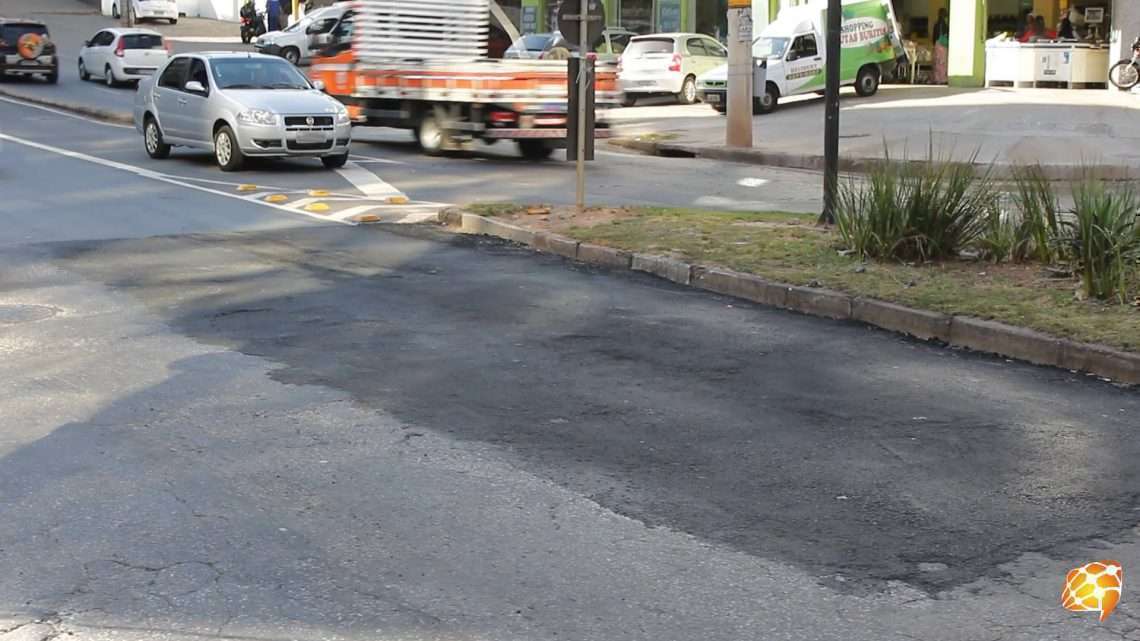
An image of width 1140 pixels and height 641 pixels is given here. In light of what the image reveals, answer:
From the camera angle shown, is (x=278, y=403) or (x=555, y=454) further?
(x=278, y=403)

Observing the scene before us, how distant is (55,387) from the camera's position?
836 cm

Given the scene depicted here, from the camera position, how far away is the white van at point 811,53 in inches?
1312

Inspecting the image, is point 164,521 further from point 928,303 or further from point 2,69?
point 2,69

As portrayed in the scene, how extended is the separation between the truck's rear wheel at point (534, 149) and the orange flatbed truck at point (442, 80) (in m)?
0.02

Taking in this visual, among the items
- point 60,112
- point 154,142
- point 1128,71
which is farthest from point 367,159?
point 1128,71

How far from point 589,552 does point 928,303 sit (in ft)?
17.4

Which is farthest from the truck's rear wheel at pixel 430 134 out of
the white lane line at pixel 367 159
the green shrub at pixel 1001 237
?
the green shrub at pixel 1001 237

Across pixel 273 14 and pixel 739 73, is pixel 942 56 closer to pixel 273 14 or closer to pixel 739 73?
pixel 739 73

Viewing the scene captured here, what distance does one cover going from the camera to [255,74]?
74.2 feet

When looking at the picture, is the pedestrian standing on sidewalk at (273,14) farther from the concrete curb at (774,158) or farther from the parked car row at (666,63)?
the concrete curb at (774,158)

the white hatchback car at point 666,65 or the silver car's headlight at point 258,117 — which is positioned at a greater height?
the white hatchback car at point 666,65

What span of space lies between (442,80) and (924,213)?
12.6m

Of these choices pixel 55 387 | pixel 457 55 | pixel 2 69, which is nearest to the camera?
pixel 55 387

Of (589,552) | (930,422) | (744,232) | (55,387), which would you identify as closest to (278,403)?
(55,387)
